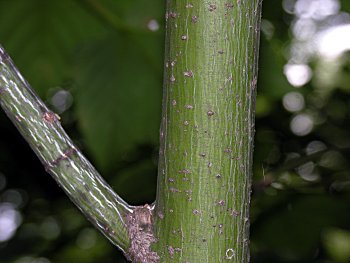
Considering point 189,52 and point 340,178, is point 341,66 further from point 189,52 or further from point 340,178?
point 189,52

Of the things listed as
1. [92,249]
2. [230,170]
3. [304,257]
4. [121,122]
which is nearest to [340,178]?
[304,257]

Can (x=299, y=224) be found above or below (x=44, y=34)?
below

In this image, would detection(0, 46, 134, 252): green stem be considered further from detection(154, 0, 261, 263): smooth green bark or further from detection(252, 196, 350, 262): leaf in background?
detection(252, 196, 350, 262): leaf in background

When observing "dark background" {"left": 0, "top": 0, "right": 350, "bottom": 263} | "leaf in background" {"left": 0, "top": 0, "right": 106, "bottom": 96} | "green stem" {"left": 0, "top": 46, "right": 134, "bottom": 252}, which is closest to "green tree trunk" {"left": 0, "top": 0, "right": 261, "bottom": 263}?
"green stem" {"left": 0, "top": 46, "right": 134, "bottom": 252}

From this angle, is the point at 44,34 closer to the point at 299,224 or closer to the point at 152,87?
the point at 152,87

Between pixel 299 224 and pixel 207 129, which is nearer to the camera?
pixel 207 129

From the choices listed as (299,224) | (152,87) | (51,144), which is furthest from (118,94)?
(51,144)

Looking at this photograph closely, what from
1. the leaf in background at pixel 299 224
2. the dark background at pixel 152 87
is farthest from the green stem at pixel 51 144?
the leaf in background at pixel 299 224
